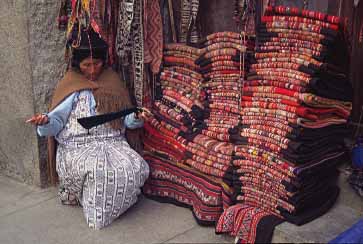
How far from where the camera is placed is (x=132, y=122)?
366cm

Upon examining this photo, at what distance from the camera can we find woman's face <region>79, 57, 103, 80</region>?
11.9ft

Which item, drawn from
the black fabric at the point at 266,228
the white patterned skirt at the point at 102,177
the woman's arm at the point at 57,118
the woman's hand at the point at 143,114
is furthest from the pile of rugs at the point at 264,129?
the woman's arm at the point at 57,118

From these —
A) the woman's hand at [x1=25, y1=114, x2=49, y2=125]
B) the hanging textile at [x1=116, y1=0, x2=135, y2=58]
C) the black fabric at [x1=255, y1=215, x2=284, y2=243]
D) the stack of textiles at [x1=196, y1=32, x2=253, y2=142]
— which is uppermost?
the hanging textile at [x1=116, y1=0, x2=135, y2=58]

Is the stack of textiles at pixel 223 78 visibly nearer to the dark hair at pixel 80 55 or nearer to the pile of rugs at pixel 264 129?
the pile of rugs at pixel 264 129

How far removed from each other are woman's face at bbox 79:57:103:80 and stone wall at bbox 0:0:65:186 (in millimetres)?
518

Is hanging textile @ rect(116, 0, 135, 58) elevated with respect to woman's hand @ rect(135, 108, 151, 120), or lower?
elevated

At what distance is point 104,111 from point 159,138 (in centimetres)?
54

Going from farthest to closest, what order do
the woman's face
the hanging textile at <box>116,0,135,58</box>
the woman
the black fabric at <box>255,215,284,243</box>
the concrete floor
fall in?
the hanging textile at <box>116,0,135,58</box>
the woman's face
the woman
the concrete floor
the black fabric at <box>255,215,284,243</box>

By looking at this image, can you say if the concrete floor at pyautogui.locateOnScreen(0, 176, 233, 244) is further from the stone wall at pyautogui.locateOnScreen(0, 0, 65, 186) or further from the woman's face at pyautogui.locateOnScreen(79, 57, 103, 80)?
the woman's face at pyautogui.locateOnScreen(79, 57, 103, 80)

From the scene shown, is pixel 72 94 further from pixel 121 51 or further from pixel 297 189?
pixel 297 189

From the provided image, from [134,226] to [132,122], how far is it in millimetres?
830

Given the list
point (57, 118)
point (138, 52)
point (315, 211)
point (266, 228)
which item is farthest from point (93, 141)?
point (315, 211)

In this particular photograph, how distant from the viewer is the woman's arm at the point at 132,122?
3.64m

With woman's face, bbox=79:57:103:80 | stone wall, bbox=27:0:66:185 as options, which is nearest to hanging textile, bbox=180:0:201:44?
woman's face, bbox=79:57:103:80
